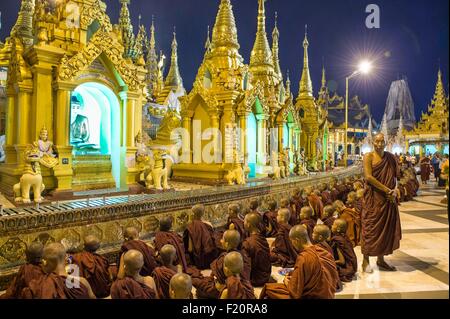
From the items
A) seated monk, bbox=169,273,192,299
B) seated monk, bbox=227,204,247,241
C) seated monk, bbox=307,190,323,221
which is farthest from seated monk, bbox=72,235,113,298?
seated monk, bbox=307,190,323,221

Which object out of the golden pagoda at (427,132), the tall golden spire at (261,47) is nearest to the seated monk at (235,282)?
the tall golden spire at (261,47)

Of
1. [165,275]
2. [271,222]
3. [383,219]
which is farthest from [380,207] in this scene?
[165,275]

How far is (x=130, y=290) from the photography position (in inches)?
115

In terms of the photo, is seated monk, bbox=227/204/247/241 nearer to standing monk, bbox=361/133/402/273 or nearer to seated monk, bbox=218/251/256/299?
standing monk, bbox=361/133/402/273

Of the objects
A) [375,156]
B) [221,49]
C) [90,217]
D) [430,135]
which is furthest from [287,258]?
[430,135]

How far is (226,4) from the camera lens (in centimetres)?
1298

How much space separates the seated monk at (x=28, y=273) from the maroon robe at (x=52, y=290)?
17.2 inches

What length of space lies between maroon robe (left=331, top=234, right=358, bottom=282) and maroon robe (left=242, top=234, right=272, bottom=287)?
108 cm

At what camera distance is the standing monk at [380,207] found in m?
4.90

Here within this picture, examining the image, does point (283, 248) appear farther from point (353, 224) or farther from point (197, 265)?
point (353, 224)

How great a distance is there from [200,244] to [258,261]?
112 cm

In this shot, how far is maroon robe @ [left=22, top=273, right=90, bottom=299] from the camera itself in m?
2.76

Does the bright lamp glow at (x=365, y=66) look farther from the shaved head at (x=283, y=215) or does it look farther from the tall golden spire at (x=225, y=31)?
the shaved head at (x=283, y=215)
